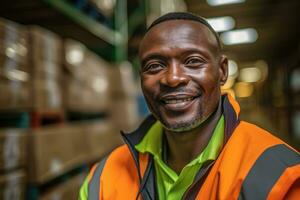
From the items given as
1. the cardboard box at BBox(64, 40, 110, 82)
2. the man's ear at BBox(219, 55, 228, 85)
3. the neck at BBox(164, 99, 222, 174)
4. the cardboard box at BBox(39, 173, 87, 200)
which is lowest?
the cardboard box at BBox(39, 173, 87, 200)

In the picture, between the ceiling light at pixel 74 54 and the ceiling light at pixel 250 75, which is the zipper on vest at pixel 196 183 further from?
the ceiling light at pixel 250 75

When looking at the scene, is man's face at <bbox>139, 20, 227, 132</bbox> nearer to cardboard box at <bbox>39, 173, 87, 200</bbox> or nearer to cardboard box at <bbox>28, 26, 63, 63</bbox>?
cardboard box at <bbox>28, 26, 63, 63</bbox>

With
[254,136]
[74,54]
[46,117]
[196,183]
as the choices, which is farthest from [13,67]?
[254,136]

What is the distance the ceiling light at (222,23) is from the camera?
11.6 m

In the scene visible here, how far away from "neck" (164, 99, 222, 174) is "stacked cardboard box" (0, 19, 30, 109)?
1.49m

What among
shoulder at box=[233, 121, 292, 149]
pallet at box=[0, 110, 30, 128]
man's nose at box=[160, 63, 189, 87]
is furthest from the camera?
pallet at box=[0, 110, 30, 128]

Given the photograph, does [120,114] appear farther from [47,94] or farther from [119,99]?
[47,94]

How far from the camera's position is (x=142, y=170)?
69.4 inches

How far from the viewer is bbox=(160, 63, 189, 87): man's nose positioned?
1626 millimetres

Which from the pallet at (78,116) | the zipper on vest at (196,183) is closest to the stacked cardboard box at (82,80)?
the pallet at (78,116)

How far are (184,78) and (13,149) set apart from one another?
1640 millimetres

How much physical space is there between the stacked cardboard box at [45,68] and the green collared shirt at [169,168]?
160 centimetres

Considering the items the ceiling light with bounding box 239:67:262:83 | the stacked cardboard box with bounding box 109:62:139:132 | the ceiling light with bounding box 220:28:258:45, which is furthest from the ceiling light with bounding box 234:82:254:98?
the stacked cardboard box with bounding box 109:62:139:132

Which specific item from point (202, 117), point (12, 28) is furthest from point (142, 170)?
point (12, 28)
